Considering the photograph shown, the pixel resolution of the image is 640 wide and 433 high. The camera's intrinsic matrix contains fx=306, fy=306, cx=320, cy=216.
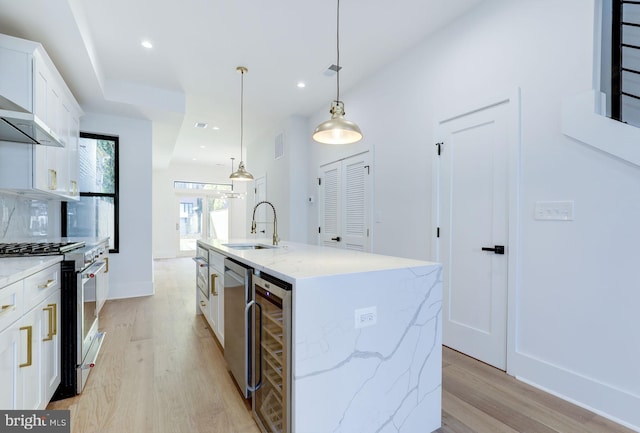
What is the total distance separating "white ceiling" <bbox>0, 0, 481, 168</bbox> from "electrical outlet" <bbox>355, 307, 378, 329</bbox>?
259 cm

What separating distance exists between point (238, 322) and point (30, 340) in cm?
103

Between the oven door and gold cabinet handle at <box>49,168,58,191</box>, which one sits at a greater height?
gold cabinet handle at <box>49,168,58,191</box>

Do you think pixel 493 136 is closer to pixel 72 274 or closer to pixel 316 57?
pixel 316 57

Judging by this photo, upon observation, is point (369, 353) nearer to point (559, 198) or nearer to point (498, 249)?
point (498, 249)

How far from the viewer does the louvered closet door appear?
161 inches

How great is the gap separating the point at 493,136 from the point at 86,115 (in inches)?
208

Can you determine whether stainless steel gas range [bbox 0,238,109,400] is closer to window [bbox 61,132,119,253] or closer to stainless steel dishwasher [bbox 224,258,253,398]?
stainless steel dishwasher [bbox 224,258,253,398]

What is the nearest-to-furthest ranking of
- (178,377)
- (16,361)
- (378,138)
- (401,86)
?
1. (16,361)
2. (178,377)
3. (401,86)
4. (378,138)

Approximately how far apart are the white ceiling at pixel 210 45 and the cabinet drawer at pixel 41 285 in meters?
1.97

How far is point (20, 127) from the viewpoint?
218 centimetres

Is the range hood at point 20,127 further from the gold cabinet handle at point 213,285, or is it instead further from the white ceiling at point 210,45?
the gold cabinet handle at point 213,285

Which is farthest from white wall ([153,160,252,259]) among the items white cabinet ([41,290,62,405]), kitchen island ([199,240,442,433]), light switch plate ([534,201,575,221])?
light switch plate ([534,201,575,221])

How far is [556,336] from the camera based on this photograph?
211cm

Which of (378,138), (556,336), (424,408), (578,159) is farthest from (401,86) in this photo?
(424,408)
